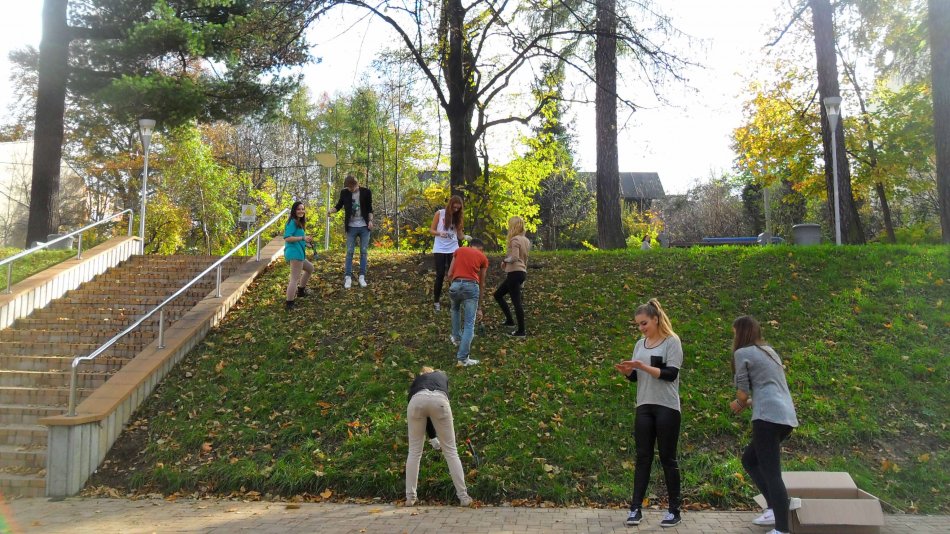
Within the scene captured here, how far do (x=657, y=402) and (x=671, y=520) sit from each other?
0.98m

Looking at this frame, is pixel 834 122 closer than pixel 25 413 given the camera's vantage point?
No

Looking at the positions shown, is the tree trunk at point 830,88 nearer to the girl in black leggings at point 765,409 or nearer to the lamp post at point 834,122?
the lamp post at point 834,122

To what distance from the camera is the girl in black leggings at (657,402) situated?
5148 mm

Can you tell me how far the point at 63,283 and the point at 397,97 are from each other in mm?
7507

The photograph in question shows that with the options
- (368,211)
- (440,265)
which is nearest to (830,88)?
(440,265)

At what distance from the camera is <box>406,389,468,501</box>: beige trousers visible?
19.2 feet

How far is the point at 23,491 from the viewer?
22.1ft

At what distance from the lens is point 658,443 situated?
206 inches

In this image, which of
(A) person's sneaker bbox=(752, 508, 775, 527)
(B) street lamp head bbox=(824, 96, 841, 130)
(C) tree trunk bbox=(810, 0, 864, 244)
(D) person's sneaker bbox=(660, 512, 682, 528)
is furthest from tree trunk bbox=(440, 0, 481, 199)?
(A) person's sneaker bbox=(752, 508, 775, 527)

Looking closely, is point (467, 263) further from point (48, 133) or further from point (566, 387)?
point (48, 133)

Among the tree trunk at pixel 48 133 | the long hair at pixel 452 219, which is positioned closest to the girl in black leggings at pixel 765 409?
the long hair at pixel 452 219

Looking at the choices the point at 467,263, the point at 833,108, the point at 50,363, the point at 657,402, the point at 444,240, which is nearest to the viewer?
the point at 657,402

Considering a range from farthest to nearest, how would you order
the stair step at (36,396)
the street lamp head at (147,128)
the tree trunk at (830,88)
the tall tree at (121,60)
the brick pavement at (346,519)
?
1. the tall tree at (121,60)
2. the tree trunk at (830,88)
3. the street lamp head at (147,128)
4. the stair step at (36,396)
5. the brick pavement at (346,519)

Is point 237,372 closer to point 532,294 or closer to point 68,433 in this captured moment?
point 68,433
